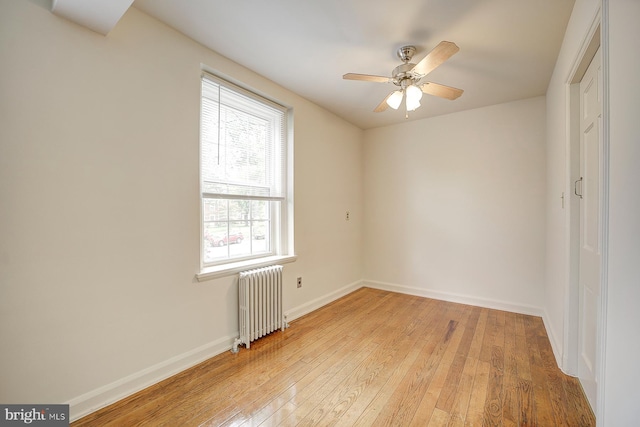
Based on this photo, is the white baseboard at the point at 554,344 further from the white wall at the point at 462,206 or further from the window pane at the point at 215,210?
the window pane at the point at 215,210

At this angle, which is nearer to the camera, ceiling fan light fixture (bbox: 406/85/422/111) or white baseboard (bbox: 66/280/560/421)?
white baseboard (bbox: 66/280/560/421)

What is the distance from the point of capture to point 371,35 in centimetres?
206

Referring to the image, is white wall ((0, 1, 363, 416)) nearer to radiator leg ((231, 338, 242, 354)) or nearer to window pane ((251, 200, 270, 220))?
radiator leg ((231, 338, 242, 354))

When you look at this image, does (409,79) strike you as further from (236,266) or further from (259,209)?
(236,266)

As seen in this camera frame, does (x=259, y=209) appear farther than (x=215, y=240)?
Yes

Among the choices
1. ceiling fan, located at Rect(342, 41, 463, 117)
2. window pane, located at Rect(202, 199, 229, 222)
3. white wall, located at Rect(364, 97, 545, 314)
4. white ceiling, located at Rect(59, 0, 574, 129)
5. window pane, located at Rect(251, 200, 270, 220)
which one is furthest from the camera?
white wall, located at Rect(364, 97, 545, 314)

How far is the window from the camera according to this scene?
2.36 m

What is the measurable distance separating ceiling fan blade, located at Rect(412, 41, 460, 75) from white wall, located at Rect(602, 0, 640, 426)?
71cm

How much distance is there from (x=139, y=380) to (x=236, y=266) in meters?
1.02

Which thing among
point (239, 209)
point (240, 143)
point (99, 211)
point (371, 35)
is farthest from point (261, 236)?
point (371, 35)

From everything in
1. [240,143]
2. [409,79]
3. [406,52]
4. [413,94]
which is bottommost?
[240,143]

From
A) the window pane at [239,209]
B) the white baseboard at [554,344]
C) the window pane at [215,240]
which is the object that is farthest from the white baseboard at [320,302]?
the white baseboard at [554,344]

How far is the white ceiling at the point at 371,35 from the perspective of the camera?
178 cm

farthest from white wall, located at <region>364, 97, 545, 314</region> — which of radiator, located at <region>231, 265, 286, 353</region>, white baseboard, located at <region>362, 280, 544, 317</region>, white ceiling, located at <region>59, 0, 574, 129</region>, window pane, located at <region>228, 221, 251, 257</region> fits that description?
window pane, located at <region>228, 221, 251, 257</region>
